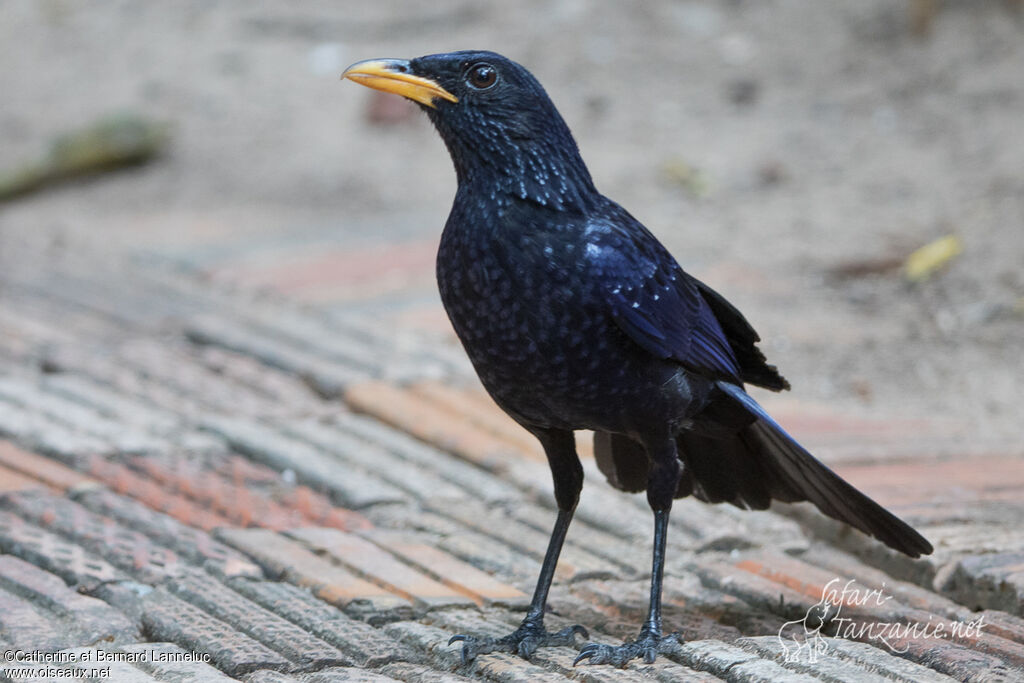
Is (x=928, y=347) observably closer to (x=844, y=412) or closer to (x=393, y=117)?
(x=844, y=412)

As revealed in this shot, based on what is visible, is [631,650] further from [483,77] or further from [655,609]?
[483,77]

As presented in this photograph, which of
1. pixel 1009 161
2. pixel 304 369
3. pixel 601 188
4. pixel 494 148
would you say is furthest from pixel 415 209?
pixel 494 148

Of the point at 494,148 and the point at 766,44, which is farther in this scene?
the point at 766,44

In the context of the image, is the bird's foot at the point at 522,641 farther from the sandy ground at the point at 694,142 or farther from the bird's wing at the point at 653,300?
the sandy ground at the point at 694,142

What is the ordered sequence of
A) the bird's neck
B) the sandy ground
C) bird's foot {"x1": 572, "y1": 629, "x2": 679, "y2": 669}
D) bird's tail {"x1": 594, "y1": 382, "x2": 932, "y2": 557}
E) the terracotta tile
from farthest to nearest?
1. the sandy ground
2. the terracotta tile
3. bird's tail {"x1": 594, "y1": 382, "x2": 932, "y2": 557}
4. the bird's neck
5. bird's foot {"x1": 572, "y1": 629, "x2": 679, "y2": 669}

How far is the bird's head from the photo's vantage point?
2900 millimetres

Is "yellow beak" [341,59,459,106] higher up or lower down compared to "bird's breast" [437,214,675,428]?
higher up

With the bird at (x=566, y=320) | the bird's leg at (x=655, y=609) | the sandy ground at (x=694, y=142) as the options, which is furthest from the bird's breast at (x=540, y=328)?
the sandy ground at (x=694, y=142)

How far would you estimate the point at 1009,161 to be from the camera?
618cm

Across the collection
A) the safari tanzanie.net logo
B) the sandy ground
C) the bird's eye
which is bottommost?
the safari tanzanie.net logo

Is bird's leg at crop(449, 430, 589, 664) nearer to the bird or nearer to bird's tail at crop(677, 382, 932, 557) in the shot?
the bird

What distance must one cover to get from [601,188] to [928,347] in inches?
90.0

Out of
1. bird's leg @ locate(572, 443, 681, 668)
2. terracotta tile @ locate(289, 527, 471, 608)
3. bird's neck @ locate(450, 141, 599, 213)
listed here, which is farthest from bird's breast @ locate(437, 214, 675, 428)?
terracotta tile @ locate(289, 527, 471, 608)

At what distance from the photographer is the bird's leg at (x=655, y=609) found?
8.97ft
